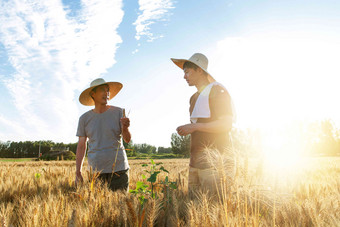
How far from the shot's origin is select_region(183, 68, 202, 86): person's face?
3043 mm

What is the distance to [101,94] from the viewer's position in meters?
3.96

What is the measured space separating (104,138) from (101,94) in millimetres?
787

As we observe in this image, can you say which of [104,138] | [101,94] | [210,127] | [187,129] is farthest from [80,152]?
[210,127]

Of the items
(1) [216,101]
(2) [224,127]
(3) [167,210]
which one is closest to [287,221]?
(3) [167,210]

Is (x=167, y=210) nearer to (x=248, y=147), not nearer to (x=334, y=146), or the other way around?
(x=248, y=147)

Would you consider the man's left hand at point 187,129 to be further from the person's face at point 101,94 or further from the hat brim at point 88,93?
the hat brim at point 88,93

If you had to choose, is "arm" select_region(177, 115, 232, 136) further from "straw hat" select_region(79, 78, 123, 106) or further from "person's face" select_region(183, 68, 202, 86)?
"straw hat" select_region(79, 78, 123, 106)

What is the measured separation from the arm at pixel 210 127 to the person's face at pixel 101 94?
6.10 ft

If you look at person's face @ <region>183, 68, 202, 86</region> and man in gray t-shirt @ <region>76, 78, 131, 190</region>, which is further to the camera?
man in gray t-shirt @ <region>76, 78, 131, 190</region>

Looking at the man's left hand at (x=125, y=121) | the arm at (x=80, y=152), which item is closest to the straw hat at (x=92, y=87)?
the arm at (x=80, y=152)

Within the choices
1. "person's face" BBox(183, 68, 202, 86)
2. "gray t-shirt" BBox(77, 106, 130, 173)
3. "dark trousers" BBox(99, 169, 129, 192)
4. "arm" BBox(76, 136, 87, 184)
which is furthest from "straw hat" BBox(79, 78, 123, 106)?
"person's face" BBox(183, 68, 202, 86)

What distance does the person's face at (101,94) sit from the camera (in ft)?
12.9

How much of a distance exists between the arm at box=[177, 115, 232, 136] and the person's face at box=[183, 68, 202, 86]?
722mm

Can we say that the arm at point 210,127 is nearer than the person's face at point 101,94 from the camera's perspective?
Yes
